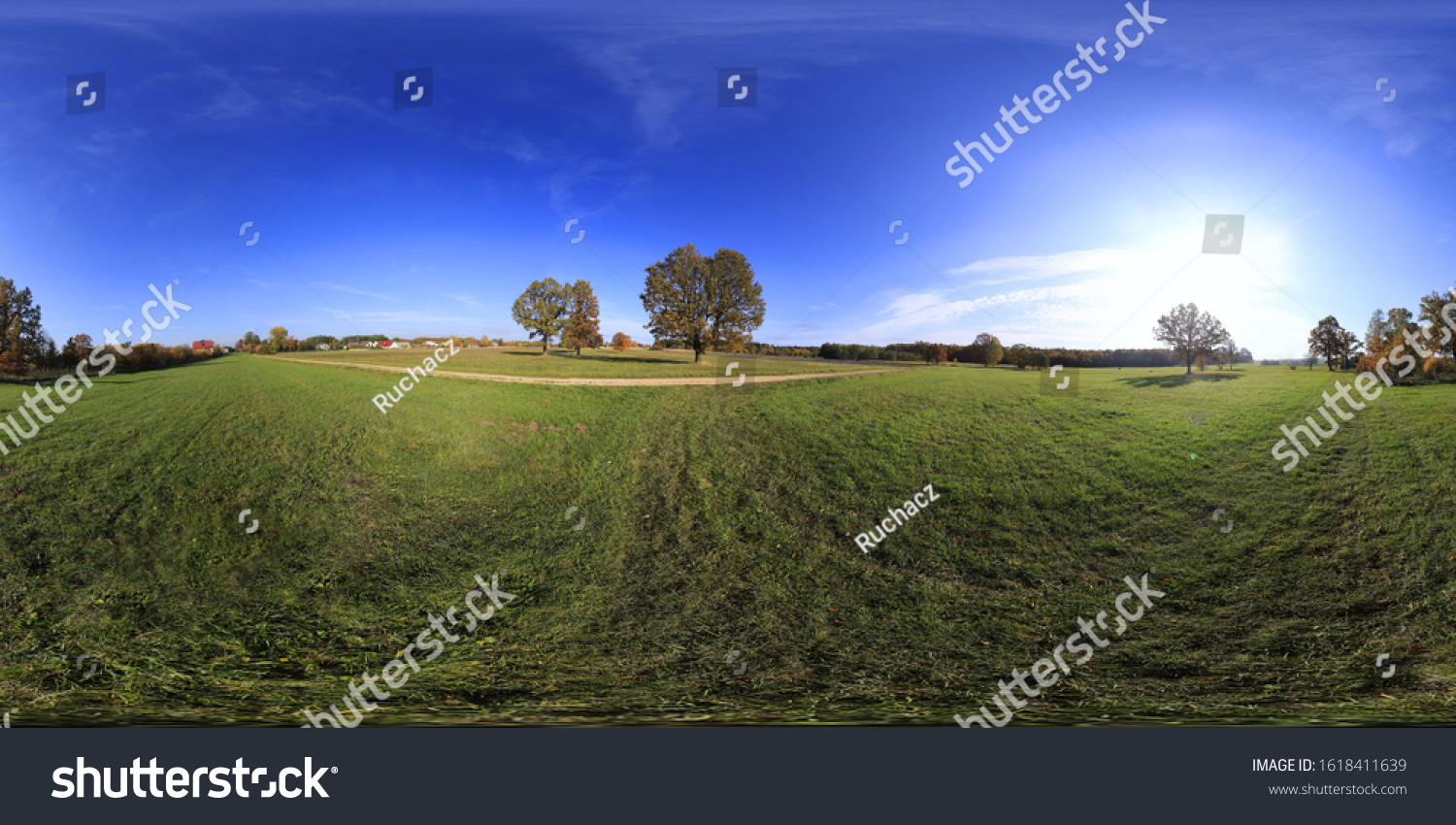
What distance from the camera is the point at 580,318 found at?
15445 mm

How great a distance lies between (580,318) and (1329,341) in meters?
18.4

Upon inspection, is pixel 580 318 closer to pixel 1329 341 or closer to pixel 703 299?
pixel 703 299

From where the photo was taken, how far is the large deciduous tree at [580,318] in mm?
15305

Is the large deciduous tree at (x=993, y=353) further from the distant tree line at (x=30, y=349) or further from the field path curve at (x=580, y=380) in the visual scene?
the distant tree line at (x=30, y=349)

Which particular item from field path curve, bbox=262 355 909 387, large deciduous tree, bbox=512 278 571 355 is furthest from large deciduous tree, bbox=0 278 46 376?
large deciduous tree, bbox=512 278 571 355

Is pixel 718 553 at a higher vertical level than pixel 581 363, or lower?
lower

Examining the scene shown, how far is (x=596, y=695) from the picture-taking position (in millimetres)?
5723

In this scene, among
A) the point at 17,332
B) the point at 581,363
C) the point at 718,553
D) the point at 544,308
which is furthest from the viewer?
the point at 581,363

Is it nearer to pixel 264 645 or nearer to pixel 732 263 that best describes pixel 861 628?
pixel 264 645

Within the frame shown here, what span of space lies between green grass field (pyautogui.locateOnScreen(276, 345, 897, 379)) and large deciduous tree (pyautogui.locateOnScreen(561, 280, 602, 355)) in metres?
1.06

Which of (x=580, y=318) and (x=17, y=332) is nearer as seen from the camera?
(x=17, y=332)

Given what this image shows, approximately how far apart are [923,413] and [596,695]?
11.2 meters

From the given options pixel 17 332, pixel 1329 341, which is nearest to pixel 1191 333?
pixel 1329 341

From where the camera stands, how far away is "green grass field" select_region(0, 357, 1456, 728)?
585 cm
